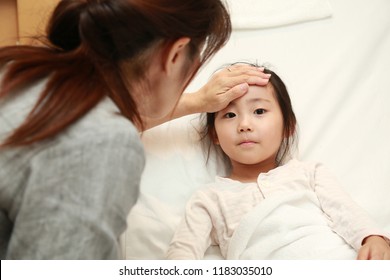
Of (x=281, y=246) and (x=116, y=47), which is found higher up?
(x=116, y=47)

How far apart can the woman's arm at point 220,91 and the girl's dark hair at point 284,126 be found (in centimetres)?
3

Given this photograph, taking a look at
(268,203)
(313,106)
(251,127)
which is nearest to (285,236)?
(268,203)

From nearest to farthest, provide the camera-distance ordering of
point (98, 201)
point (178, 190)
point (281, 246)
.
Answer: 1. point (98, 201)
2. point (281, 246)
3. point (178, 190)

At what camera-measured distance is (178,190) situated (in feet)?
3.09

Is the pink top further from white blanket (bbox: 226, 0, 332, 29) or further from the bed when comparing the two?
white blanket (bbox: 226, 0, 332, 29)

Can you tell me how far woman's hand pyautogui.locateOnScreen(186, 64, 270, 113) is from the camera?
0.95 metres

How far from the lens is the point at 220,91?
37.6 inches

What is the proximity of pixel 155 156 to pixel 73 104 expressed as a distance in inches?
18.4

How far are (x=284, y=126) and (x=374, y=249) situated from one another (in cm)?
32

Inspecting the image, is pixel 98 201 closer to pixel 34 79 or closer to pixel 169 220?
pixel 34 79

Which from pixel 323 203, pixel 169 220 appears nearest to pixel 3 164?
pixel 169 220

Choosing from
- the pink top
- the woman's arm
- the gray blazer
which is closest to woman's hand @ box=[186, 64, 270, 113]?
the woman's arm

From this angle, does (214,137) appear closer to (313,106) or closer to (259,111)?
(259,111)

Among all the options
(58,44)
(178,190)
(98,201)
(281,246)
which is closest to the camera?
(98,201)
